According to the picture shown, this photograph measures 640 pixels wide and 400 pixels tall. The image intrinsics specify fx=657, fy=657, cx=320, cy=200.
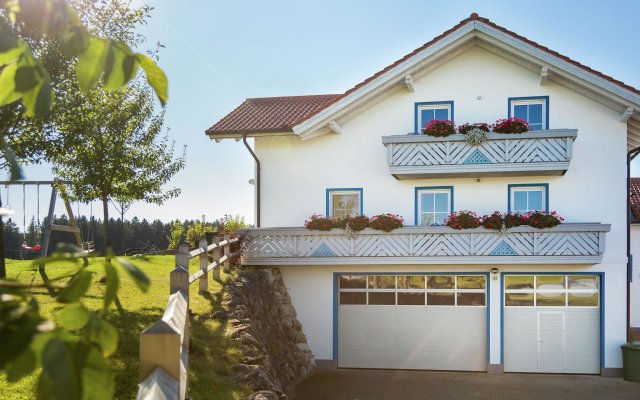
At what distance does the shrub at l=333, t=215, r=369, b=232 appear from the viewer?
66.5ft

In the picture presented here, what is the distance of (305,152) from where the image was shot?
876 inches

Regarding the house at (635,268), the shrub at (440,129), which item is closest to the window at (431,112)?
the shrub at (440,129)

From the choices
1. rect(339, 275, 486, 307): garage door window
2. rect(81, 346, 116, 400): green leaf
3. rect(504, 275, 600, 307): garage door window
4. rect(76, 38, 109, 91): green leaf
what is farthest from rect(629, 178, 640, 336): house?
rect(81, 346, 116, 400): green leaf

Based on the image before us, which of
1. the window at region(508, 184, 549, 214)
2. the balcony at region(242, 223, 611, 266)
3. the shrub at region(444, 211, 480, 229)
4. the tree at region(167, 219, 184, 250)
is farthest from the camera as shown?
the tree at region(167, 219, 184, 250)

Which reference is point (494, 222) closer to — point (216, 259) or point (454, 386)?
point (454, 386)

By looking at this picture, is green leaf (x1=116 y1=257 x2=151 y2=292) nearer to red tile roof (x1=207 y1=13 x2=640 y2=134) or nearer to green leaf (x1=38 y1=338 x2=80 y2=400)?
green leaf (x1=38 y1=338 x2=80 y2=400)

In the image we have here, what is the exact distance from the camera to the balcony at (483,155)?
1919 centimetres

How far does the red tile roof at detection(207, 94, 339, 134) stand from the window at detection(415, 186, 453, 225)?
445 centimetres

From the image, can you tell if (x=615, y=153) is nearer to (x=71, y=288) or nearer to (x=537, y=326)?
(x=537, y=326)

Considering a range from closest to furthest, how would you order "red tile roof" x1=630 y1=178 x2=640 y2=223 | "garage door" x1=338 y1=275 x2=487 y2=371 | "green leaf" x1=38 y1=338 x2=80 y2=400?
"green leaf" x1=38 y1=338 x2=80 y2=400 → "garage door" x1=338 y1=275 x2=487 y2=371 → "red tile roof" x1=630 y1=178 x2=640 y2=223

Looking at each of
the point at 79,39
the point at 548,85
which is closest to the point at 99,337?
the point at 79,39

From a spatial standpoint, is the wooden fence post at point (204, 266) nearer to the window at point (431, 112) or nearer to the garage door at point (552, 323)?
the window at point (431, 112)

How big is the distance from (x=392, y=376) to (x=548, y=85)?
10.3 m

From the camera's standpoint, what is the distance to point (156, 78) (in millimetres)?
1423
